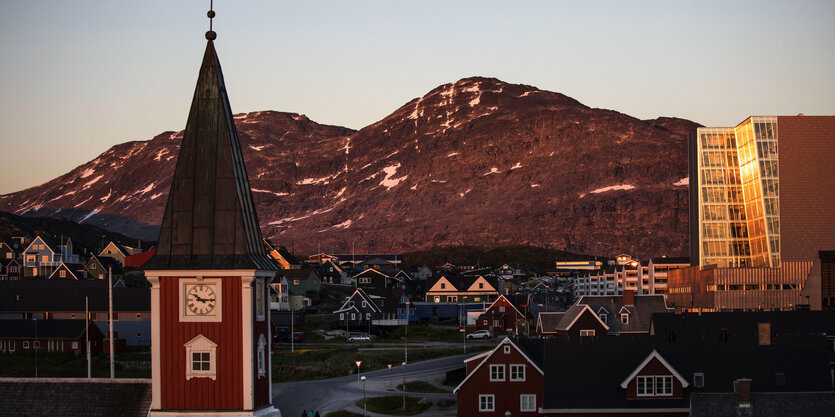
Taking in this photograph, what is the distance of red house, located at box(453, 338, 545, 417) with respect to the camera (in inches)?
2320

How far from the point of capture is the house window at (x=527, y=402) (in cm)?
5901

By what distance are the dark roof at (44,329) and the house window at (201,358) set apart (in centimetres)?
6963

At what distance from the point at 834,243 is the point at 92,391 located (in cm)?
10982

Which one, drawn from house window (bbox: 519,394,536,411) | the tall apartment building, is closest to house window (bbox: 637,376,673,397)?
house window (bbox: 519,394,536,411)

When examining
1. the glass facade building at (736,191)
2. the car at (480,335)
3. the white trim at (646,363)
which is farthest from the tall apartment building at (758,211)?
the white trim at (646,363)

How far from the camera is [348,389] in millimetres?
74625

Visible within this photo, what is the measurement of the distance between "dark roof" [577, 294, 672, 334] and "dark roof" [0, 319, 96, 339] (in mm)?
44148

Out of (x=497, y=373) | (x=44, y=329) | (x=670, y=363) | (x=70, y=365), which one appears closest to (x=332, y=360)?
(x=70, y=365)

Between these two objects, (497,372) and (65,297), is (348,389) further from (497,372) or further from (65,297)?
(65,297)

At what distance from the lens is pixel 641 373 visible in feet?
168

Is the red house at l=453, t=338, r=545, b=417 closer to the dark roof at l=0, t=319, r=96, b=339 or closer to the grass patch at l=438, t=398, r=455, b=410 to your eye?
the grass patch at l=438, t=398, r=455, b=410

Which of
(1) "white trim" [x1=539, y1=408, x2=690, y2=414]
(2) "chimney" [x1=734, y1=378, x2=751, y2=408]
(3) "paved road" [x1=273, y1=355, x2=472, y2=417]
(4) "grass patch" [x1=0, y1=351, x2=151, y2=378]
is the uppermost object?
(2) "chimney" [x1=734, y1=378, x2=751, y2=408]

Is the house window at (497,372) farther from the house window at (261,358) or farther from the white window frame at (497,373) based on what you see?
the house window at (261,358)

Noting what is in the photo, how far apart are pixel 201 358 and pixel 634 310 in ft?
236
